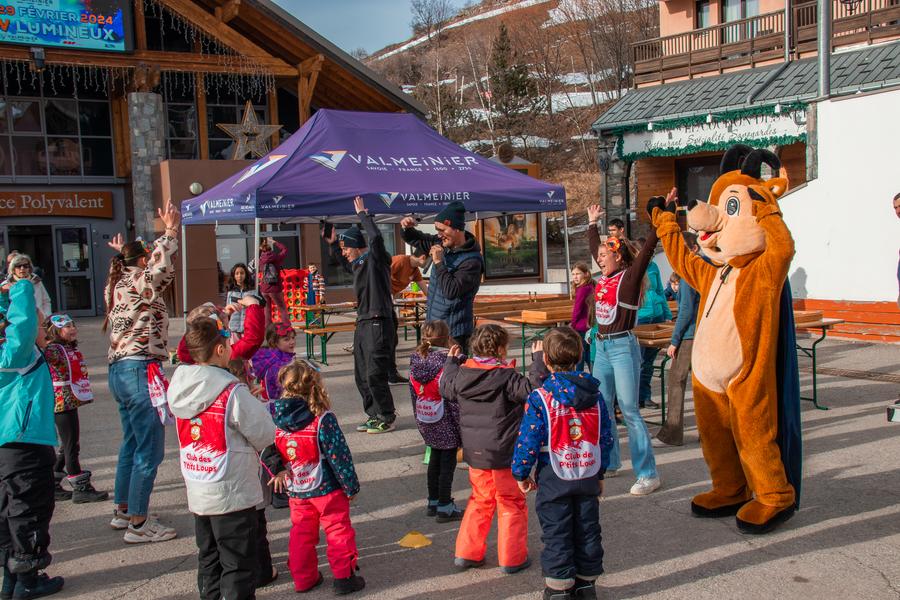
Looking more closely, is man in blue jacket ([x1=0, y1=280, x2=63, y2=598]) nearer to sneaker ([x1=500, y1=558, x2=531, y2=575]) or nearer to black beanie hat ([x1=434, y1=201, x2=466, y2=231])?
sneaker ([x1=500, y1=558, x2=531, y2=575])

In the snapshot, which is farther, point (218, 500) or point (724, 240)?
point (724, 240)

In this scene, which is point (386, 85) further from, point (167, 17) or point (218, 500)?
point (218, 500)

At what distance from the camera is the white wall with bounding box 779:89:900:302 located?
1110cm

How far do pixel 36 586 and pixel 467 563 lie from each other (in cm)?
215

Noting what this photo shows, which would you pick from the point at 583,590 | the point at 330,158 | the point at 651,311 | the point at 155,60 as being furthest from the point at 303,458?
the point at 155,60

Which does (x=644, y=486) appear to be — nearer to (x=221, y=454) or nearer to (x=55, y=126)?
(x=221, y=454)

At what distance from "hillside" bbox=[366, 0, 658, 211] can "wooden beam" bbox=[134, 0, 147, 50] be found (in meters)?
23.3

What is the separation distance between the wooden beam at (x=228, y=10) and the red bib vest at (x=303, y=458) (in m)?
17.4

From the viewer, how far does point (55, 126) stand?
64.7 ft

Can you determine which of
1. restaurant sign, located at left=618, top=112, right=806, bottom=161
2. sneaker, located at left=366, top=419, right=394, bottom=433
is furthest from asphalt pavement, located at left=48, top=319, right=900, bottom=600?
restaurant sign, located at left=618, top=112, right=806, bottom=161

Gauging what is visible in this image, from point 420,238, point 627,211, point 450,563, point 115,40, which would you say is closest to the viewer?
point 450,563

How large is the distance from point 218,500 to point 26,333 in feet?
4.51

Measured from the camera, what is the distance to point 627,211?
21.6m

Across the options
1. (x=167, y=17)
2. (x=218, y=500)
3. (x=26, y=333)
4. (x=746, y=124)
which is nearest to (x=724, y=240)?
(x=218, y=500)
